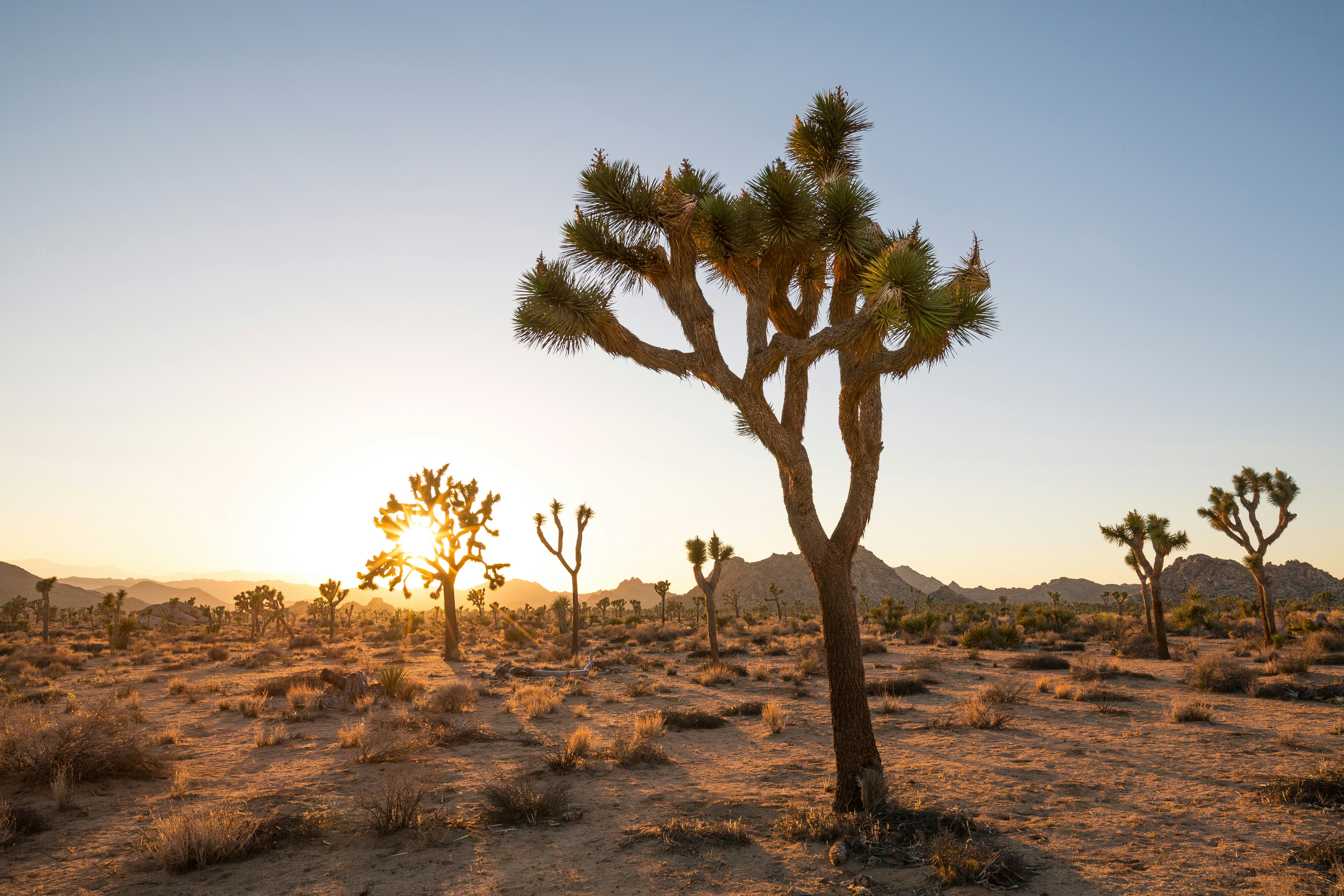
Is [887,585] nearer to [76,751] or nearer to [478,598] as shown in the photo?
[478,598]

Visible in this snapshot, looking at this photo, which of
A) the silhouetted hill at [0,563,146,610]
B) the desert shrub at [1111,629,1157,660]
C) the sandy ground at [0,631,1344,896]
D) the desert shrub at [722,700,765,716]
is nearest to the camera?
the sandy ground at [0,631,1344,896]

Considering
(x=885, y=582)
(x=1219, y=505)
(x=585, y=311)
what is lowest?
(x=885, y=582)

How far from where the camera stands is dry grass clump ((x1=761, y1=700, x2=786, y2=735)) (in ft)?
43.0

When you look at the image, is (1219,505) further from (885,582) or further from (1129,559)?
(885,582)

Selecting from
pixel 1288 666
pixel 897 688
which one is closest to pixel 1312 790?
pixel 897 688

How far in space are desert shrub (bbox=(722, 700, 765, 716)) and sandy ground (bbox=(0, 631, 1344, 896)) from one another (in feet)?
1.53

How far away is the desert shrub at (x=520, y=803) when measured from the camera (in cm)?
799

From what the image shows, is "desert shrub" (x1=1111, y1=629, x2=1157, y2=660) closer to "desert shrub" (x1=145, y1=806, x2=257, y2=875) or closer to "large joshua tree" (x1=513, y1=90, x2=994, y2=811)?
"large joshua tree" (x1=513, y1=90, x2=994, y2=811)

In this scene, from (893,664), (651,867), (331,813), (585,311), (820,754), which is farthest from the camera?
(893,664)

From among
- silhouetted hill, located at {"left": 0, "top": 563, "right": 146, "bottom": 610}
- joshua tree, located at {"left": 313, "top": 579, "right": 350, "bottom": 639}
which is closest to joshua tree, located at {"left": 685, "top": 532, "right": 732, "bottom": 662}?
joshua tree, located at {"left": 313, "top": 579, "right": 350, "bottom": 639}

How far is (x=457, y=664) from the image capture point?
26.1 metres

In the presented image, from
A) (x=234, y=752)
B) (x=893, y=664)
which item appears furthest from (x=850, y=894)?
(x=893, y=664)

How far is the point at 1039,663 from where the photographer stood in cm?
2161

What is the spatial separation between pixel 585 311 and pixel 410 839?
6.66 m
